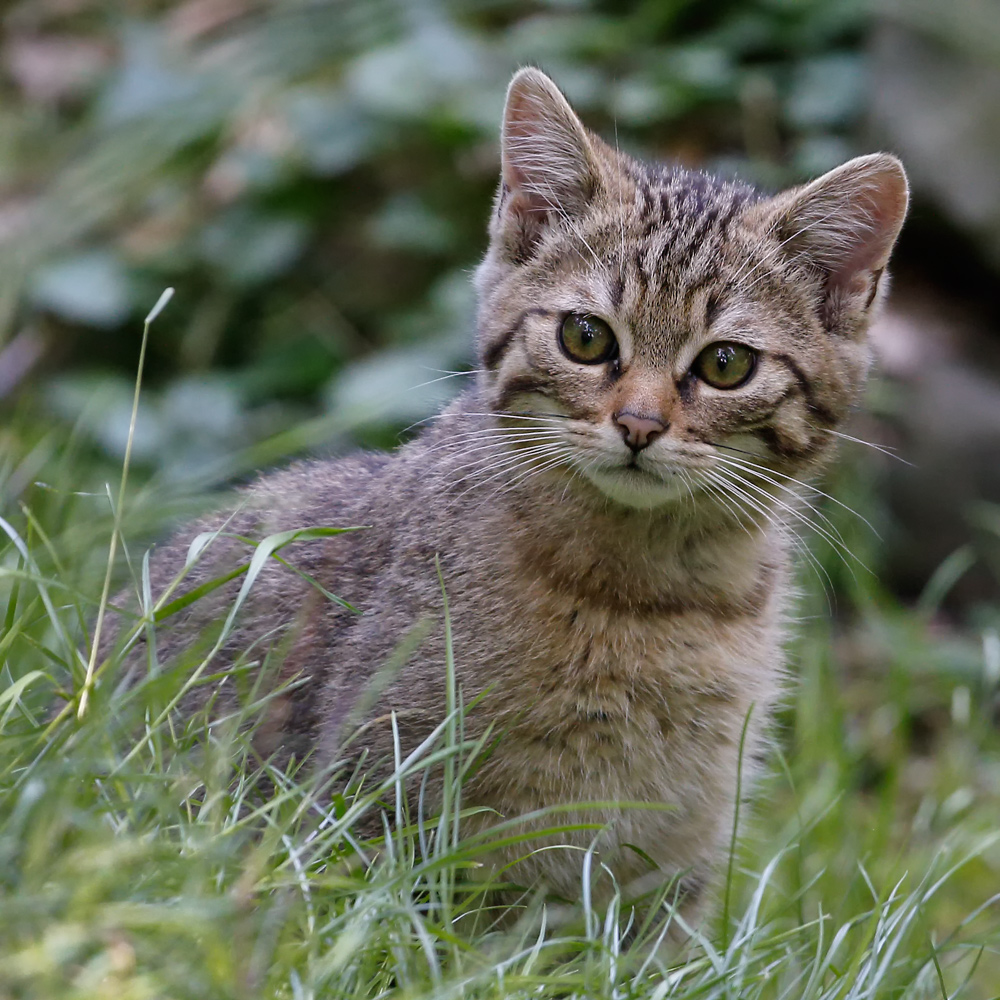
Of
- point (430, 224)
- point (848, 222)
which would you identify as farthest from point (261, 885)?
point (430, 224)

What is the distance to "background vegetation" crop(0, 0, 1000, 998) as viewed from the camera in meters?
4.08

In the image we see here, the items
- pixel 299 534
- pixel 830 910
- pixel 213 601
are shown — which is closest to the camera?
pixel 299 534

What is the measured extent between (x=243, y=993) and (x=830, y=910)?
2399mm

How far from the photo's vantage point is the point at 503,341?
3.42 metres

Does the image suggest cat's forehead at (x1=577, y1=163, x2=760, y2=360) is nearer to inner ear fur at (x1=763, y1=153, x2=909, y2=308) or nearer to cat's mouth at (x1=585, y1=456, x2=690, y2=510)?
inner ear fur at (x1=763, y1=153, x2=909, y2=308)

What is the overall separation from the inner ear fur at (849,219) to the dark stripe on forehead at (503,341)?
66 cm

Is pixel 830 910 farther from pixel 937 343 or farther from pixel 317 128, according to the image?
pixel 317 128

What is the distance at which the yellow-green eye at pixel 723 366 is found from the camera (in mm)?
3193

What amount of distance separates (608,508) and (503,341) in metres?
0.53

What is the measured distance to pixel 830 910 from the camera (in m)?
3.93

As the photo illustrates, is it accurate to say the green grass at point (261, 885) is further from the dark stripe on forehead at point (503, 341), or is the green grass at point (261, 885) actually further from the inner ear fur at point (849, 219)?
the inner ear fur at point (849, 219)

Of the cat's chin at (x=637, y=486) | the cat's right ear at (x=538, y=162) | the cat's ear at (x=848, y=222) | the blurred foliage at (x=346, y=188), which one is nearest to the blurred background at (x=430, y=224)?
the blurred foliage at (x=346, y=188)

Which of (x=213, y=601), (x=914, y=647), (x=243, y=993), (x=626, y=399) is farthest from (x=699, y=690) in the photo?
(x=914, y=647)

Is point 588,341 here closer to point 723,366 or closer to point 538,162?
point 723,366
